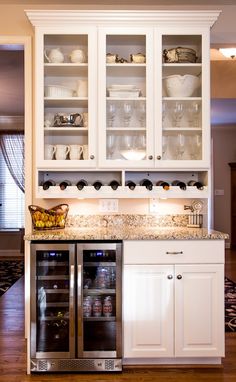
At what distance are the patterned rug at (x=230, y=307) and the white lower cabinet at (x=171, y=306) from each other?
0.98 meters

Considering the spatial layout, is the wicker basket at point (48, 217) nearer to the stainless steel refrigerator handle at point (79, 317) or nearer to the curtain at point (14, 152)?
the stainless steel refrigerator handle at point (79, 317)

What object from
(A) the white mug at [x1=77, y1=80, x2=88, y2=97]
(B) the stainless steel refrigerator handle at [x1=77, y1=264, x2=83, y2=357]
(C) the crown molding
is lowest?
(B) the stainless steel refrigerator handle at [x1=77, y1=264, x2=83, y2=357]

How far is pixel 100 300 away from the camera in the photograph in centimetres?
262

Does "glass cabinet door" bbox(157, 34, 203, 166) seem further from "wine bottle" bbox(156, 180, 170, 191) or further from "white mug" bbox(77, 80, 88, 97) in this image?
"white mug" bbox(77, 80, 88, 97)

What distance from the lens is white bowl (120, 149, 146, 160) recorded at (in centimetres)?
295

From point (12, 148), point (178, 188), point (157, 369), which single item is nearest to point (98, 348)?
point (157, 369)

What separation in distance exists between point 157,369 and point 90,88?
2133 mm

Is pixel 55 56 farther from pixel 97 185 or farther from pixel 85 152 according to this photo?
pixel 97 185

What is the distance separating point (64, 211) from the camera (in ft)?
9.66

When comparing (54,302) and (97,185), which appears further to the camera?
(97,185)

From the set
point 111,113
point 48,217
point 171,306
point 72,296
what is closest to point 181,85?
point 111,113

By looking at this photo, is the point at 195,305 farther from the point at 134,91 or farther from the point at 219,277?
the point at 134,91

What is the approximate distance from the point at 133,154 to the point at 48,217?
2.76 feet

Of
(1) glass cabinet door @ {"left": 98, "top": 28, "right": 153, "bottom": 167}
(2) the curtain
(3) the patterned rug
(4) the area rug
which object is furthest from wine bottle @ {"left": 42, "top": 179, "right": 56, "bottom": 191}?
(2) the curtain
